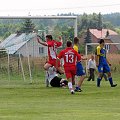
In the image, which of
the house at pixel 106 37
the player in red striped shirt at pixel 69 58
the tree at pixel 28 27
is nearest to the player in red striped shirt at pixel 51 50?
the player in red striped shirt at pixel 69 58

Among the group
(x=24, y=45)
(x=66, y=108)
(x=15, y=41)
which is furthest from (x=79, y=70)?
(x=15, y=41)

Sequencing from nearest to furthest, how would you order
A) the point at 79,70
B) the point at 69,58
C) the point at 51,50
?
the point at 69,58
the point at 79,70
the point at 51,50

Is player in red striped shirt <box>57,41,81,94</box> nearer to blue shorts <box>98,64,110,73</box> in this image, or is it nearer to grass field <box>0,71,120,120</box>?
grass field <box>0,71,120,120</box>

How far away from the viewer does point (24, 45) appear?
28.6 m

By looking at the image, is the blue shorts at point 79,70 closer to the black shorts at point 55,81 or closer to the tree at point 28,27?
the black shorts at point 55,81

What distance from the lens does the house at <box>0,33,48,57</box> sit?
92.3ft

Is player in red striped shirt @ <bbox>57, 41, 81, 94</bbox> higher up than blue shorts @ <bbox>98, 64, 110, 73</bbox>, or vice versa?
player in red striped shirt @ <bbox>57, 41, 81, 94</bbox>

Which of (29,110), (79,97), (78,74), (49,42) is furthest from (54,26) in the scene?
(29,110)

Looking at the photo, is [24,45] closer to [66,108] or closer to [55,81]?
[55,81]

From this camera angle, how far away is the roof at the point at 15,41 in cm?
2820

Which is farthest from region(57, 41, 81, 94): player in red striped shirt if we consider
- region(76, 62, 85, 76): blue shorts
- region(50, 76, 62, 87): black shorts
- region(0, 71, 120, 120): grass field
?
region(50, 76, 62, 87): black shorts

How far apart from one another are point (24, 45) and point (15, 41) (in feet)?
1.78

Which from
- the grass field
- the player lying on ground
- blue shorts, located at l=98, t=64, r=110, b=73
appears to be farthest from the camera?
the player lying on ground

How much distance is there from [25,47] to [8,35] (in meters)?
1.05
